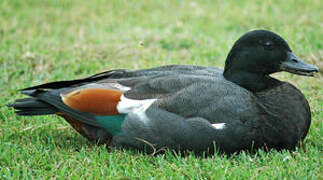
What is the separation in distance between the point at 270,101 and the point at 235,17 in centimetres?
380

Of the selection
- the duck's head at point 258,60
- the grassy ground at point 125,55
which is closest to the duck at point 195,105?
the duck's head at point 258,60

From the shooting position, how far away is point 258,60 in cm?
396

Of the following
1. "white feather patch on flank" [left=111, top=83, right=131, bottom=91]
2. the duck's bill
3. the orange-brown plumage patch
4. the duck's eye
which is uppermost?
the duck's eye

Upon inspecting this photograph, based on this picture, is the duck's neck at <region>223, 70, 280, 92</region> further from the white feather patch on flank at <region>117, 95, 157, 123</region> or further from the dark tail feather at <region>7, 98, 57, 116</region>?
the dark tail feather at <region>7, 98, 57, 116</region>

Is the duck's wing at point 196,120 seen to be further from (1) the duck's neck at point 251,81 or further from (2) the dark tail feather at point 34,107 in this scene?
(2) the dark tail feather at point 34,107

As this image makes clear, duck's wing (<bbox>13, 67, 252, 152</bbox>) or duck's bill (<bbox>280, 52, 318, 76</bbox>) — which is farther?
duck's bill (<bbox>280, 52, 318, 76</bbox>)

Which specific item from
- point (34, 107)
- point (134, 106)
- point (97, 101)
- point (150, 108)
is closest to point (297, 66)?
point (150, 108)

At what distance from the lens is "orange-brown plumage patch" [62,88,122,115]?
3794 millimetres

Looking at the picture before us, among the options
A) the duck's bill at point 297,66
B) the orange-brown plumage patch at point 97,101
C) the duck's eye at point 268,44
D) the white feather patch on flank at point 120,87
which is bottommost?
the orange-brown plumage patch at point 97,101

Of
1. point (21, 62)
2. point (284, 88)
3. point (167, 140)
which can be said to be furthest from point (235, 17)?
point (167, 140)

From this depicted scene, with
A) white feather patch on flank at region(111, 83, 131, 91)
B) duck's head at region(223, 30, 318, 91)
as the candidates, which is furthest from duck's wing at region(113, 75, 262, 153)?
duck's head at region(223, 30, 318, 91)

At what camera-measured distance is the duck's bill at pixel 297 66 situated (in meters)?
3.89

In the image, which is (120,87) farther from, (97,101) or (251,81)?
(251,81)

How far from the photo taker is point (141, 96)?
12.4 feet
